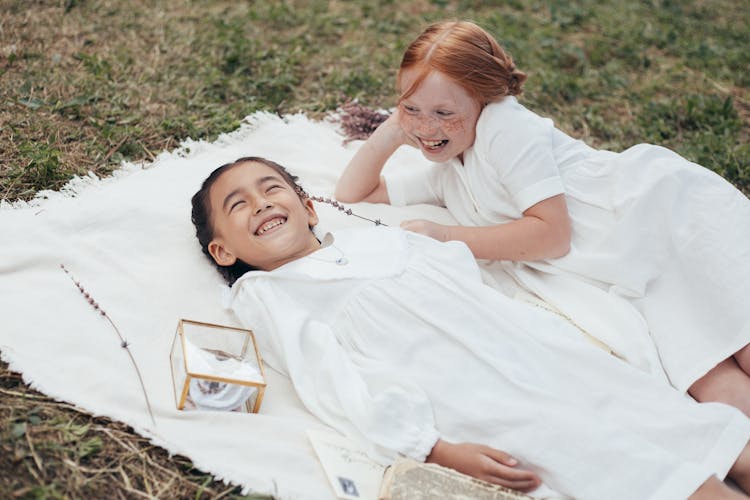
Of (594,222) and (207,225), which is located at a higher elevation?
(207,225)

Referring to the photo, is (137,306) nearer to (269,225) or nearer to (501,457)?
(269,225)

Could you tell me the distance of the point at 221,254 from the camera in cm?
304

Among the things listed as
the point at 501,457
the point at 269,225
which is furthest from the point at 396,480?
the point at 269,225

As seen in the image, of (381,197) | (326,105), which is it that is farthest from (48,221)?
(326,105)

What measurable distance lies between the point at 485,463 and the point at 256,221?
1.24 meters

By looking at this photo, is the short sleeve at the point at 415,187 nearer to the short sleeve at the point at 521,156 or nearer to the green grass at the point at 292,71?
the short sleeve at the point at 521,156

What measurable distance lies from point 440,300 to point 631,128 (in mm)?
2718

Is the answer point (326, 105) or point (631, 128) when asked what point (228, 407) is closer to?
point (326, 105)

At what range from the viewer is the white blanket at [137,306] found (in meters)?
2.45

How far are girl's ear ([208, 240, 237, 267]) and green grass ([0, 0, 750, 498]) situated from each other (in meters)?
0.80

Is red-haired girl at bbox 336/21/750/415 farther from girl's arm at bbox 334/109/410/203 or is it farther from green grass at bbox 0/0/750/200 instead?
green grass at bbox 0/0/750/200

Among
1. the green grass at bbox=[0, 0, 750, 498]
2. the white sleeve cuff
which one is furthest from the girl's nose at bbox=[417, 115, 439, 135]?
the green grass at bbox=[0, 0, 750, 498]

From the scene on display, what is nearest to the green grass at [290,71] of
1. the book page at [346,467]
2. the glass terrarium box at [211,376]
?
the glass terrarium box at [211,376]

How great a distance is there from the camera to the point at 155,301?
291 centimetres
